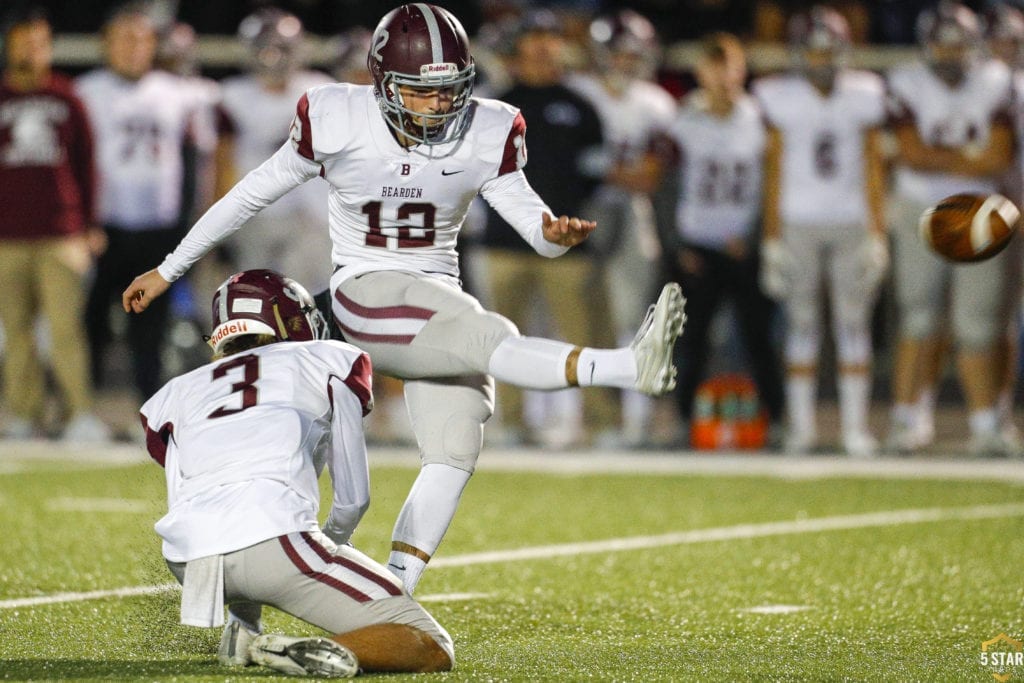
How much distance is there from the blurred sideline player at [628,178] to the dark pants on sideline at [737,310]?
0.29 m

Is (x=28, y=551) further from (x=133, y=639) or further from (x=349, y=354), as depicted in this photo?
(x=349, y=354)

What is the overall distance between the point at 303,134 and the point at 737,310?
14.9 ft

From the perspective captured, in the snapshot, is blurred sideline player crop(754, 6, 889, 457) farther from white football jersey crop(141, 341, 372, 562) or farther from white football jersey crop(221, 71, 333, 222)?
white football jersey crop(141, 341, 372, 562)

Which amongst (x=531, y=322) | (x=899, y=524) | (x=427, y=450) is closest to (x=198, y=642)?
(x=427, y=450)

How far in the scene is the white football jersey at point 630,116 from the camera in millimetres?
8789

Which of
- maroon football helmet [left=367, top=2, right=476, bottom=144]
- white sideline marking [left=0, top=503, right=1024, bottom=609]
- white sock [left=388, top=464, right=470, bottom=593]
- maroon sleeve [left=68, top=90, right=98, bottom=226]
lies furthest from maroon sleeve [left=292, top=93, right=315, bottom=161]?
maroon sleeve [left=68, top=90, right=98, bottom=226]

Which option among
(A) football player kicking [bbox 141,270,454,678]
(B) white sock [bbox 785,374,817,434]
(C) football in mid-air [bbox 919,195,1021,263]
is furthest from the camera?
(B) white sock [bbox 785,374,817,434]

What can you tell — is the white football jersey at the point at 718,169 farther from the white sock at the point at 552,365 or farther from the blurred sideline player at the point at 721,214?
the white sock at the point at 552,365

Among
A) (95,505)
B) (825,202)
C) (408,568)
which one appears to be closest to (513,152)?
(408,568)

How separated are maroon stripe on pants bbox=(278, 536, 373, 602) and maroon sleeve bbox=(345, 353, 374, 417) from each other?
1.37 feet

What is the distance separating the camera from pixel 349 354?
407 centimetres

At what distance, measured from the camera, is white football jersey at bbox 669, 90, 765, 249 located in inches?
338

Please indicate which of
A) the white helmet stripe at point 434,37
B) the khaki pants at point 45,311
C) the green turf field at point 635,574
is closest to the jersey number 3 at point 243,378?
the green turf field at point 635,574

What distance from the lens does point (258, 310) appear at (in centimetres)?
410
